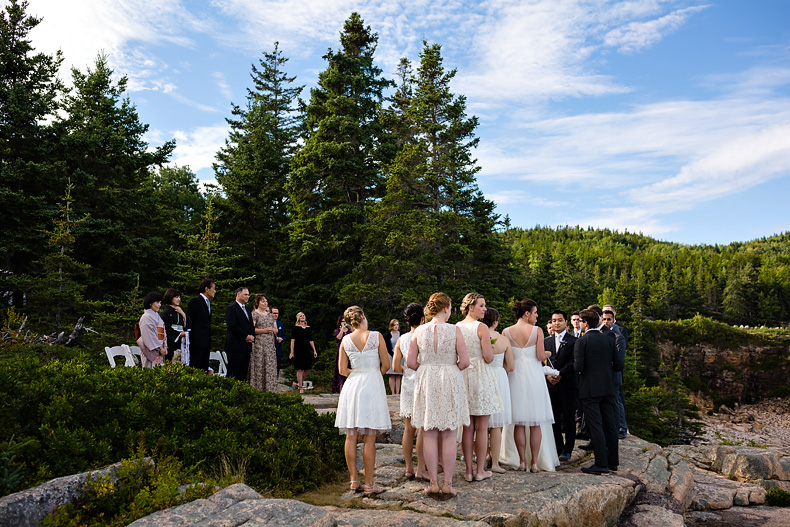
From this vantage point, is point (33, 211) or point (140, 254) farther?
point (140, 254)

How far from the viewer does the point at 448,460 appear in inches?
208

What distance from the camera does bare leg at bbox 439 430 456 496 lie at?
5.21 metres

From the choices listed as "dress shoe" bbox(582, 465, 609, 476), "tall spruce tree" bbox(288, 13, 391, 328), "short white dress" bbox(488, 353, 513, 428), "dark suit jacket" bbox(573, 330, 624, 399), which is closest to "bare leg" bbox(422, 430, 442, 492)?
"short white dress" bbox(488, 353, 513, 428)

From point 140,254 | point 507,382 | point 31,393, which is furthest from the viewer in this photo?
point 140,254

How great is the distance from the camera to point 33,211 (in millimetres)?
18531

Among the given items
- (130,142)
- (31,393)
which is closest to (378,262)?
(130,142)

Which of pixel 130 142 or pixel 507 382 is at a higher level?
pixel 130 142

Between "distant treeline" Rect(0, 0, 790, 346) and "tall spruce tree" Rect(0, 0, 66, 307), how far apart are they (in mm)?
54

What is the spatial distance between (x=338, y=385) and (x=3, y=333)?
7.35 meters

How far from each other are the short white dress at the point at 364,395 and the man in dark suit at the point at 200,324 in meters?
3.97

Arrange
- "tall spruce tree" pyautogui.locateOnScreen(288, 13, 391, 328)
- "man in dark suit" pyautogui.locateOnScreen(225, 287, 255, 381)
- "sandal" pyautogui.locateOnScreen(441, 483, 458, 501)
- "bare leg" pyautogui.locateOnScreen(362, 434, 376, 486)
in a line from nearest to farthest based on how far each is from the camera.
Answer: "sandal" pyautogui.locateOnScreen(441, 483, 458, 501) < "bare leg" pyautogui.locateOnScreen(362, 434, 376, 486) < "man in dark suit" pyautogui.locateOnScreen(225, 287, 255, 381) < "tall spruce tree" pyautogui.locateOnScreen(288, 13, 391, 328)

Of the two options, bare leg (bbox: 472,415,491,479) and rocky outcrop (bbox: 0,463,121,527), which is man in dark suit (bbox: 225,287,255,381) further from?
bare leg (bbox: 472,415,491,479)

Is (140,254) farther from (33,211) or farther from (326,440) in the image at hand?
(326,440)

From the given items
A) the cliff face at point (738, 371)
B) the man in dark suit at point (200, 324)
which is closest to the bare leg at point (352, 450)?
the man in dark suit at point (200, 324)
